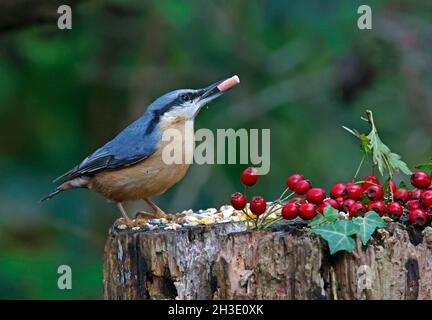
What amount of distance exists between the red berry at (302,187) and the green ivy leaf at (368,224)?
388 mm

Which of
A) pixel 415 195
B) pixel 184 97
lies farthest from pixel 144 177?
pixel 415 195

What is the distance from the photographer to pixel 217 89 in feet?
18.4

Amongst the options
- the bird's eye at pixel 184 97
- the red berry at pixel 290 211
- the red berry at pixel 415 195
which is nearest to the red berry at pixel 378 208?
the red berry at pixel 415 195

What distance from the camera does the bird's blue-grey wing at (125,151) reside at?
5242 millimetres

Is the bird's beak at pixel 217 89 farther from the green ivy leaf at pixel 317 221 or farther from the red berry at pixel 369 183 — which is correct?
the green ivy leaf at pixel 317 221

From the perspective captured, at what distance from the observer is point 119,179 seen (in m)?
5.26

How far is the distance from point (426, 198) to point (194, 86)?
4926 mm

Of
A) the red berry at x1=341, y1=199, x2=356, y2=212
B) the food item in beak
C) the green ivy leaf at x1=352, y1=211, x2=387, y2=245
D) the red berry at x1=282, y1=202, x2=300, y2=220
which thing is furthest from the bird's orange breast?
the green ivy leaf at x1=352, y1=211, x2=387, y2=245

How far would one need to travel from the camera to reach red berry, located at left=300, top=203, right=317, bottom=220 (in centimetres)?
394

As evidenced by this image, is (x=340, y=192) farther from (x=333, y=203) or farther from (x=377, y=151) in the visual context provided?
(x=377, y=151)

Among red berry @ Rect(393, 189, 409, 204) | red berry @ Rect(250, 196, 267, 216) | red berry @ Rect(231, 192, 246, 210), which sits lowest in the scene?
red berry @ Rect(250, 196, 267, 216)

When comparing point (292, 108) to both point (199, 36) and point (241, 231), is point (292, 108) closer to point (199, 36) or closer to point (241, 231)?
point (199, 36)

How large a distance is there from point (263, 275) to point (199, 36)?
5.24 m

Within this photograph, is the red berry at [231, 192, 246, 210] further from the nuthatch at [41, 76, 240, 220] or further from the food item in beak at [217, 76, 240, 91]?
the food item in beak at [217, 76, 240, 91]
